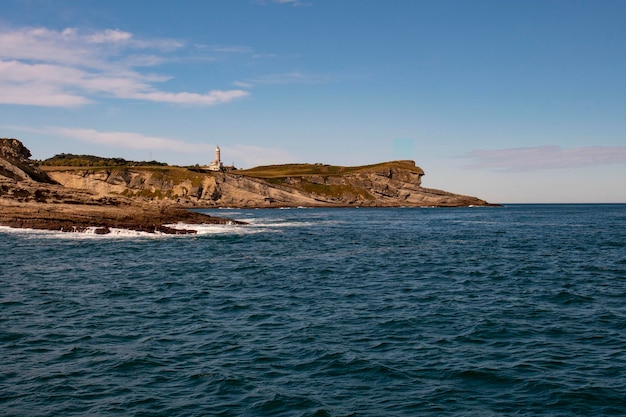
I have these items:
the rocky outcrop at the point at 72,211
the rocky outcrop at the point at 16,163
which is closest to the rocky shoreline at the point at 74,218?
the rocky outcrop at the point at 72,211

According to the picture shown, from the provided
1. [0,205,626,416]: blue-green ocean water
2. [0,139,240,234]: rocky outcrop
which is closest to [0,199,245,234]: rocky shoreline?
[0,139,240,234]: rocky outcrop

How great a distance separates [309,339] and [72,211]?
60.4 meters

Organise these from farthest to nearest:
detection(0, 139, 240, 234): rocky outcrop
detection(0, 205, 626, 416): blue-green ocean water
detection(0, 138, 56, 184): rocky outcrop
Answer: detection(0, 138, 56, 184): rocky outcrop, detection(0, 139, 240, 234): rocky outcrop, detection(0, 205, 626, 416): blue-green ocean water

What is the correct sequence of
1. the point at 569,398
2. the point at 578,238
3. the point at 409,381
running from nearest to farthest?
the point at 569,398 → the point at 409,381 → the point at 578,238

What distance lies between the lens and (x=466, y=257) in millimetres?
44719

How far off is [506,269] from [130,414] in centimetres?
3078

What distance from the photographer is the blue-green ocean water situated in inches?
520

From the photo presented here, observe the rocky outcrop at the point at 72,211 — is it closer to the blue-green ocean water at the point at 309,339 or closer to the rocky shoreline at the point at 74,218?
the rocky shoreline at the point at 74,218

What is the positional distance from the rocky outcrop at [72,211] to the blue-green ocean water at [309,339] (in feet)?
98.4

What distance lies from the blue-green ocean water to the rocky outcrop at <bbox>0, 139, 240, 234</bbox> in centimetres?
2999

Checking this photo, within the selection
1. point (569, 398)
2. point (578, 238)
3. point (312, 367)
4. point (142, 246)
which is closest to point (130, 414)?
point (312, 367)

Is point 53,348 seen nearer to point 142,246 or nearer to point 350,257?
point 350,257

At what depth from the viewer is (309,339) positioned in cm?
1847

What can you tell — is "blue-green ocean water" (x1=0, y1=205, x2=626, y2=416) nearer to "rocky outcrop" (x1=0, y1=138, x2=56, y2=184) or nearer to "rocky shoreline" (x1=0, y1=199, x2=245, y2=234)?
"rocky shoreline" (x1=0, y1=199, x2=245, y2=234)
